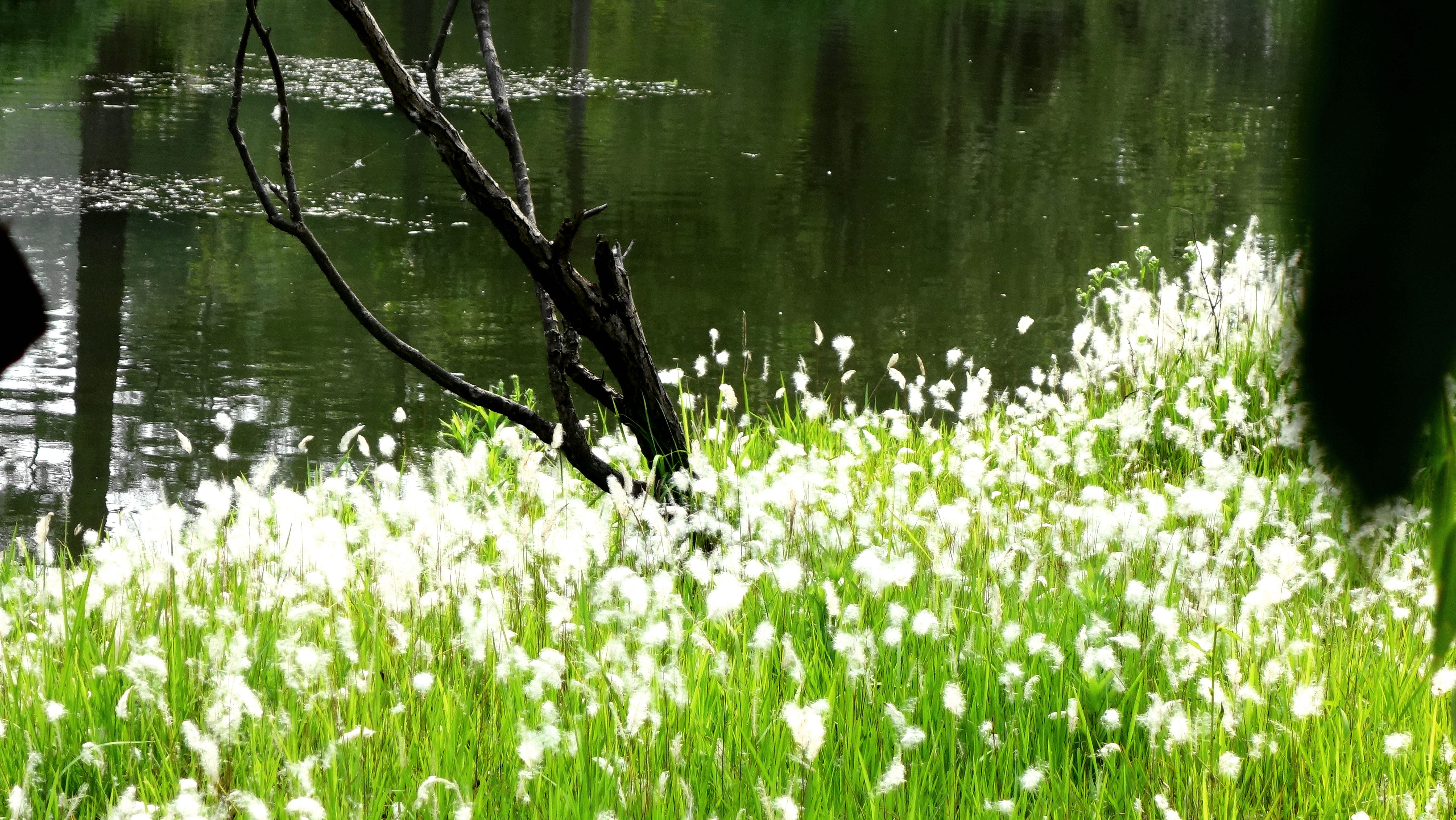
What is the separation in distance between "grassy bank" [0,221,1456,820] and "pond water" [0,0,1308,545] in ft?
3.66

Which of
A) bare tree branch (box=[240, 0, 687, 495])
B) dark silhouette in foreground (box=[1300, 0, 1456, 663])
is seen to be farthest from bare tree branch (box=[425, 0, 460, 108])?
dark silhouette in foreground (box=[1300, 0, 1456, 663])

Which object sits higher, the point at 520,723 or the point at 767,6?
the point at 767,6

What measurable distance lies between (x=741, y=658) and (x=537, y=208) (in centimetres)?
978


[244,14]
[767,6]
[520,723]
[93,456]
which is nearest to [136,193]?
[93,456]

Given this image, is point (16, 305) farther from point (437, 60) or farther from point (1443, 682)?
point (437, 60)

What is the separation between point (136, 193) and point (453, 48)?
12797mm

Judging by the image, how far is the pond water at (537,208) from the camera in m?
6.91

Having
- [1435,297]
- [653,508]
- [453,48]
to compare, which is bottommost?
[653,508]

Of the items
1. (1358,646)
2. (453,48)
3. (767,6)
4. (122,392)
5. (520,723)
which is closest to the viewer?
(520,723)

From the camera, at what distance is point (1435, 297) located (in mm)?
245

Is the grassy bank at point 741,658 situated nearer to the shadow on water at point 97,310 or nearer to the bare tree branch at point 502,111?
the bare tree branch at point 502,111

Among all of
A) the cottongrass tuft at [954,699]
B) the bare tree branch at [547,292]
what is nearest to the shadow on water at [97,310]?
the bare tree branch at [547,292]

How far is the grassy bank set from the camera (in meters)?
2.17

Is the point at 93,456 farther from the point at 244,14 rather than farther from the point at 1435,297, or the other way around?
the point at 244,14
